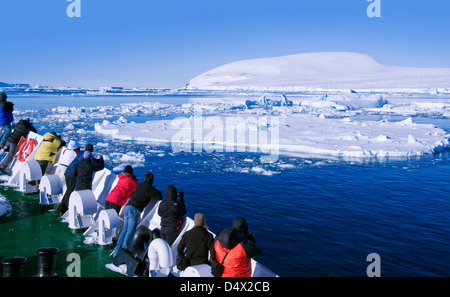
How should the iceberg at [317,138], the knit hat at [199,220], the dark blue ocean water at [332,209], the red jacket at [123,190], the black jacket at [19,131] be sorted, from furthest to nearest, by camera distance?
the iceberg at [317,138]
the black jacket at [19,131]
the dark blue ocean water at [332,209]
the red jacket at [123,190]
the knit hat at [199,220]

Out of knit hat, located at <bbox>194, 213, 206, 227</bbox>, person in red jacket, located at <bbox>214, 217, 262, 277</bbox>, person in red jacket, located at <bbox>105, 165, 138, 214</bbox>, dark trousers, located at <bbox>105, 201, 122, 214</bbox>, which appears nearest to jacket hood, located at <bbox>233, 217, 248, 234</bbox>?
person in red jacket, located at <bbox>214, 217, 262, 277</bbox>

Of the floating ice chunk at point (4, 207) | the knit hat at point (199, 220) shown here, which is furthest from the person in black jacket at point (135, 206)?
the floating ice chunk at point (4, 207)

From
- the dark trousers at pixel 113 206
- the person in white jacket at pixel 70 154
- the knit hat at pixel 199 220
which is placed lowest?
the dark trousers at pixel 113 206

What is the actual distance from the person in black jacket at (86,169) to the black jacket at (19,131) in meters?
3.82

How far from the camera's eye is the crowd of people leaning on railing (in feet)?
13.3

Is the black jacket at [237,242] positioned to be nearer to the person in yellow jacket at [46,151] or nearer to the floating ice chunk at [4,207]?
the floating ice chunk at [4,207]

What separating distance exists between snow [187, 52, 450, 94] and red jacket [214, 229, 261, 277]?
9077 cm

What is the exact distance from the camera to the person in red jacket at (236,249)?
4.00 metres

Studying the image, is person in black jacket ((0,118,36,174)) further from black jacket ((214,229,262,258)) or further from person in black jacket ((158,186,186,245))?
black jacket ((214,229,262,258))

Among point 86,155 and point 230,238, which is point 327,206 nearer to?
point 86,155

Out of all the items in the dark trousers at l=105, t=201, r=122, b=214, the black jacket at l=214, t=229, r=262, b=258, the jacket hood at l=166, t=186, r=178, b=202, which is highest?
the jacket hood at l=166, t=186, r=178, b=202

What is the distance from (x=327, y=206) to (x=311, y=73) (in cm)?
13191
